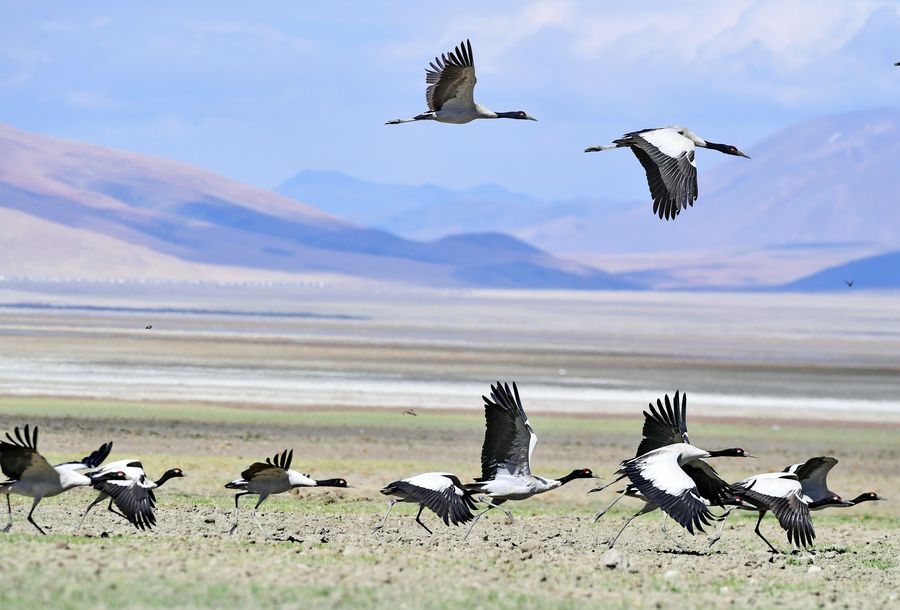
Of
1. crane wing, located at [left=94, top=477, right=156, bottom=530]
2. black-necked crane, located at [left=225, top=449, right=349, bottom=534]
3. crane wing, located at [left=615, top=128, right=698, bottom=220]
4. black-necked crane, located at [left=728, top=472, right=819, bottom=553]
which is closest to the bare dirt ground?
crane wing, located at [left=94, top=477, right=156, bottom=530]

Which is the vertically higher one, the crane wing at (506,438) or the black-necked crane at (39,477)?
the crane wing at (506,438)

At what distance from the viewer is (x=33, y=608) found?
402 inches

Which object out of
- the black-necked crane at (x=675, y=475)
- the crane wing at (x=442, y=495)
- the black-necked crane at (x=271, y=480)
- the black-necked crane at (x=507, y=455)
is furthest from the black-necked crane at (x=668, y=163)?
the black-necked crane at (x=271, y=480)

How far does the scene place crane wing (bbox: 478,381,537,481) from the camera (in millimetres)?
15422

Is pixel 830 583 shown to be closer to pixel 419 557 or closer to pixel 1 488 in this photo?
pixel 419 557

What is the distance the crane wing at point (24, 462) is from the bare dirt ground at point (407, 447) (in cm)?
56

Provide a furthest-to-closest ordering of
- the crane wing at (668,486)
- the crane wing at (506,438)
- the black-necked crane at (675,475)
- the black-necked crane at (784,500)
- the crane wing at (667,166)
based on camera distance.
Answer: the crane wing at (506,438)
the crane wing at (667,166)
the black-necked crane at (784,500)
the black-necked crane at (675,475)
the crane wing at (668,486)

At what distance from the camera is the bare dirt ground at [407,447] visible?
39.1 ft

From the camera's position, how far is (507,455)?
1574cm

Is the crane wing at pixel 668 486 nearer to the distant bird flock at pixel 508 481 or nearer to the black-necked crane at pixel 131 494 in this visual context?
the distant bird flock at pixel 508 481

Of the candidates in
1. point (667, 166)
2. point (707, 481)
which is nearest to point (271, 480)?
point (707, 481)

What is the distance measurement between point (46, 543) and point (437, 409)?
21256 mm

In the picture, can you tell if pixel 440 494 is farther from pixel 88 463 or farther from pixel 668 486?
pixel 88 463

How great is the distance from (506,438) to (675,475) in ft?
6.99
